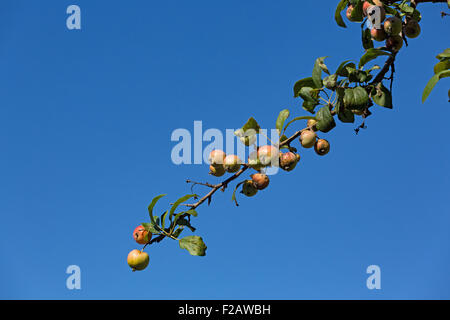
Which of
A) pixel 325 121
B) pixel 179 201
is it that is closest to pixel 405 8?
pixel 325 121

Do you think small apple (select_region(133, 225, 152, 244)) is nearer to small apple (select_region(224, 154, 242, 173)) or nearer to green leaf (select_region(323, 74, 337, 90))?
small apple (select_region(224, 154, 242, 173))

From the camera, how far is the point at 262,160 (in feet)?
6.58

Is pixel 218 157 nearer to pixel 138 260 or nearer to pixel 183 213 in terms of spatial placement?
pixel 183 213

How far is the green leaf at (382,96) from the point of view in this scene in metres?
2.19

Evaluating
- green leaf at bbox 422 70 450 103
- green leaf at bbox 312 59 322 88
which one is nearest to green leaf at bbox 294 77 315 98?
green leaf at bbox 312 59 322 88

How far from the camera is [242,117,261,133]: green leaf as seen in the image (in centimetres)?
197

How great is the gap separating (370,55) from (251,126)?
0.81 m

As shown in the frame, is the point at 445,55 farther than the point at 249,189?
No

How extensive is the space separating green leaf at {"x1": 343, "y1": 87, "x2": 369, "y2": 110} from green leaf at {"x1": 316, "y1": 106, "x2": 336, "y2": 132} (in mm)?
109

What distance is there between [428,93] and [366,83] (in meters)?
0.53

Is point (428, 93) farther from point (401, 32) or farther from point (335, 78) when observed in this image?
point (401, 32)

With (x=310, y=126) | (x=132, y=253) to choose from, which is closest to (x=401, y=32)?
(x=310, y=126)

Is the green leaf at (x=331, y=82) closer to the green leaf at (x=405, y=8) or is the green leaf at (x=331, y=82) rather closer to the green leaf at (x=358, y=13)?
the green leaf at (x=358, y=13)

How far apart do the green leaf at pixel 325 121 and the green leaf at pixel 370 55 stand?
1.26 ft
